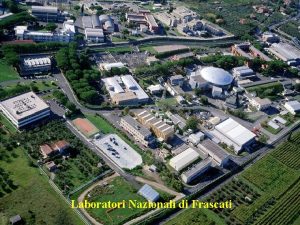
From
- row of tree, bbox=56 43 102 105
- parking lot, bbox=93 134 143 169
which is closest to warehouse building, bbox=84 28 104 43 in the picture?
row of tree, bbox=56 43 102 105

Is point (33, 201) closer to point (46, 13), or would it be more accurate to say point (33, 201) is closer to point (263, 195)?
point (263, 195)

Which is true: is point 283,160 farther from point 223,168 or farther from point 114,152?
point 114,152

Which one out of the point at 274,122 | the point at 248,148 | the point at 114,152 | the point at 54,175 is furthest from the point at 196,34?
the point at 54,175

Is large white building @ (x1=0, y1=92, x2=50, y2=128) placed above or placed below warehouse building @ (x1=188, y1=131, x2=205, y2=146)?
above

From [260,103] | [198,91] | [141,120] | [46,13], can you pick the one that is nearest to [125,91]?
[141,120]

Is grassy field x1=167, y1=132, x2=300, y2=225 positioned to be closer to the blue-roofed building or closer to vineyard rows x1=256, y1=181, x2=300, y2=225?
vineyard rows x1=256, y1=181, x2=300, y2=225

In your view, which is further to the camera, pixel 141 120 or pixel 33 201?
pixel 141 120
